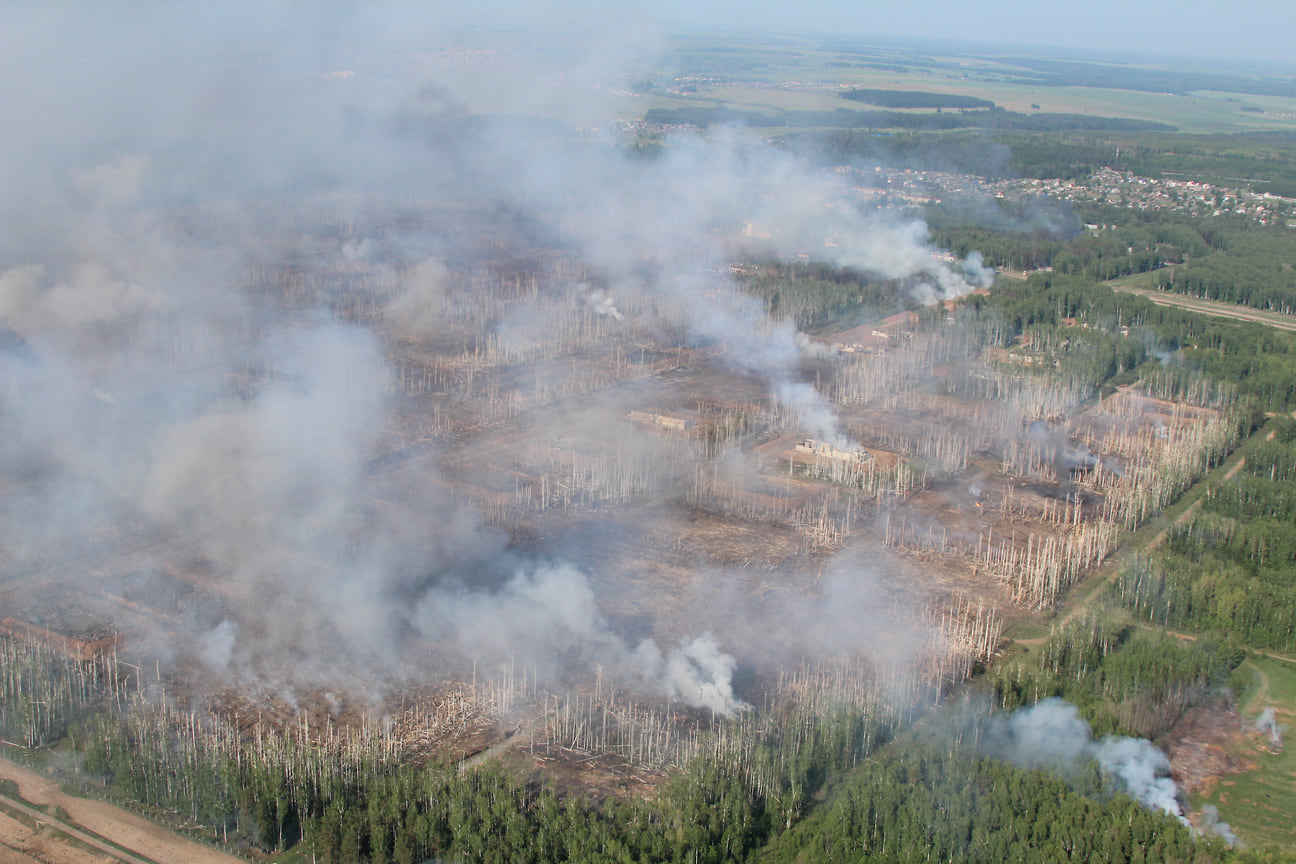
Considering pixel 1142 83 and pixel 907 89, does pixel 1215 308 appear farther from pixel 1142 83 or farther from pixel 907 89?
pixel 1142 83

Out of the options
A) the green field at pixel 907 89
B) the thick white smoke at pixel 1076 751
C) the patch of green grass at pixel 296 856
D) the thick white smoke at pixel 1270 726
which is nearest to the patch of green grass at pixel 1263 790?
the thick white smoke at pixel 1270 726

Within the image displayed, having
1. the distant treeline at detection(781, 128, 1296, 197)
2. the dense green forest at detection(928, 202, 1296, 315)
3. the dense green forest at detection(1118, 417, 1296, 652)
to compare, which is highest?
the distant treeline at detection(781, 128, 1296, 197)

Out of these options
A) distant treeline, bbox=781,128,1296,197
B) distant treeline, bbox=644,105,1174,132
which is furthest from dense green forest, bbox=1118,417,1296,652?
distant treeline, bbox=644,105,1174,132

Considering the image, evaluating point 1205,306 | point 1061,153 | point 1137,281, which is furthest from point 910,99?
point 1205,306

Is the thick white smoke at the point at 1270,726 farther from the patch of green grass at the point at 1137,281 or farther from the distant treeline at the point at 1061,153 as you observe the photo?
the distant treeline at the point at 1061,153

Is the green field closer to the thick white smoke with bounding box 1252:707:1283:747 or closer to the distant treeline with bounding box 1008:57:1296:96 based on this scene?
the distant treeline with bounding box 1008:57:1296:96
